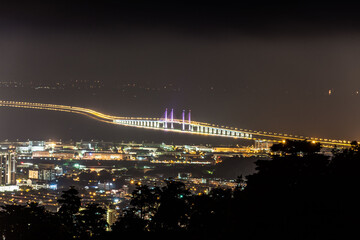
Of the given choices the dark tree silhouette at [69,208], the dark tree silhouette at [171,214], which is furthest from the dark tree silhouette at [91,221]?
the dark tree silhouette at [171,214]

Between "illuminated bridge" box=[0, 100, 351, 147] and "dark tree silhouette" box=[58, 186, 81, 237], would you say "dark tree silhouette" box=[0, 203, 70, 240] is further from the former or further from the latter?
"illuminated bridge" box=[0, 100, 351, 147]

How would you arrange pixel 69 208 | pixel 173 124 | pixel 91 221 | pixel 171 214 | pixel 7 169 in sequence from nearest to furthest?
pixel 171 214, pixel 91 221, pixel 69 208, pixel 7 169, pixel 173 124

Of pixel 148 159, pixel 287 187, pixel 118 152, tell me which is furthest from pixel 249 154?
pixel 287 187

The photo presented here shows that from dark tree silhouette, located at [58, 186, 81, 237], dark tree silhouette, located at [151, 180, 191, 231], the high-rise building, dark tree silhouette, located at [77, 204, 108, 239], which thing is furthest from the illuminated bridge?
dark tree silhouette, located at [77, 204, 108, 239]

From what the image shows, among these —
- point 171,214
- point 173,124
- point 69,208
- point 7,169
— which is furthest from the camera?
point 173,124

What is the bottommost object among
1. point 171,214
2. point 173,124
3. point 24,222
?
point 24,222

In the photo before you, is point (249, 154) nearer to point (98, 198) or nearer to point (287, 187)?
point (98, 198)

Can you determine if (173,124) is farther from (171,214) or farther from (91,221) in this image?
(171,214)

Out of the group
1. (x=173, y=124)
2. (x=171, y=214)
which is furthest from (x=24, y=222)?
(x=173, y=124)

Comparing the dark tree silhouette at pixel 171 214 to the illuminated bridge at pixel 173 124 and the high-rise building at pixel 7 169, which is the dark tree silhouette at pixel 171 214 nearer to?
the high-rise building at pixel 7 169
